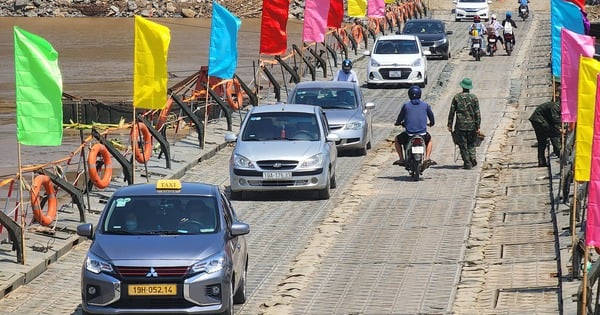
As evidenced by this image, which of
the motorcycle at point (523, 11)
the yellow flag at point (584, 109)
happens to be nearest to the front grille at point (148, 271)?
the yellow flag at point (584, 109)

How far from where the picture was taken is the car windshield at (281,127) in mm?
25453

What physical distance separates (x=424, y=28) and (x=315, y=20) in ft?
43.7

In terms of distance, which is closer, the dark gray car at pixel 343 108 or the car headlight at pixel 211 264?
the car headlight at pixel 211 264

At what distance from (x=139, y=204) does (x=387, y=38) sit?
3030 cm

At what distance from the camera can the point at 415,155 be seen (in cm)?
2667

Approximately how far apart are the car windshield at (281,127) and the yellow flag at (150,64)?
157cm

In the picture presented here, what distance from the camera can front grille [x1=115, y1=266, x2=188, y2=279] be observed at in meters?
14.9

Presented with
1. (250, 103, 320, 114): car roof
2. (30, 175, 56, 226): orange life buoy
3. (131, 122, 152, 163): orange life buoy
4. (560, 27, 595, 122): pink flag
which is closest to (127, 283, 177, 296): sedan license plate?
(30, 175, 56, 226): orange life buoy

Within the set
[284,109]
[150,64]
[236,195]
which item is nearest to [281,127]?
[284,109]

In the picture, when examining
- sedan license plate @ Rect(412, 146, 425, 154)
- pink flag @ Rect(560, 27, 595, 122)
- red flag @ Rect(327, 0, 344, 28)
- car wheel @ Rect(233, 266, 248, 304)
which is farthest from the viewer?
red flag @ Rect(327, 0, 344, 28)

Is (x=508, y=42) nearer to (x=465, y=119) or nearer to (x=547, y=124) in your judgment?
(x=547, y=124)

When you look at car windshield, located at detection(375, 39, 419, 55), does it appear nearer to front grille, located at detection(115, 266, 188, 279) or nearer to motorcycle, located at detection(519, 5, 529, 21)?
motorcycle, located at detection(519, 5, 529, 21)

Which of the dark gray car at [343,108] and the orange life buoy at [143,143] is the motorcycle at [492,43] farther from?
the orange life buoy at [143,143]

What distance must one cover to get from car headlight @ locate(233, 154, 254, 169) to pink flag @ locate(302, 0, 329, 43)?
16104 millimetres
